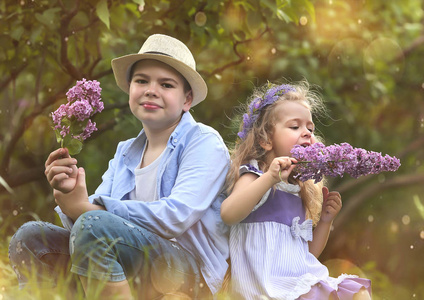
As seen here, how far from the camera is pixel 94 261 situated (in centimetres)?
229

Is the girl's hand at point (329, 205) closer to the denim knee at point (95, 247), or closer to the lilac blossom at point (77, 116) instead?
the denim knee at point (95, 247)

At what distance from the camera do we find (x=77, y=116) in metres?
2.44

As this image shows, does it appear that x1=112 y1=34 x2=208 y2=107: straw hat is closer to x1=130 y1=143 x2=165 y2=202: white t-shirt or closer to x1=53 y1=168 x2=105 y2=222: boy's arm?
x1=130 y1=143 x2=165 y2=202: white t-shirt

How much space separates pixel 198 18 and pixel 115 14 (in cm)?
53

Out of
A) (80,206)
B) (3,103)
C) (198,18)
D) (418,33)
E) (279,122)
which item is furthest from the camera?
(418,33)

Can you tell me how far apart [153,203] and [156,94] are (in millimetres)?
479

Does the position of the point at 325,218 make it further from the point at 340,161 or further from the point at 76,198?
the point at 76,198

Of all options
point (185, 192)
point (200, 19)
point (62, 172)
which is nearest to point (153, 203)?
point (185, 192)

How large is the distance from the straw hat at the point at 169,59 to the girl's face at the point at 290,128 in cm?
38

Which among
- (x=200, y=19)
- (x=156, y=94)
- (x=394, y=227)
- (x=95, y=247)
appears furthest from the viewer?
(x=394, y=227)

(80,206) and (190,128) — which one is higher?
(190,128)

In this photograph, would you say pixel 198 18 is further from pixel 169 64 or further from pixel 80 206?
pixel 80 206

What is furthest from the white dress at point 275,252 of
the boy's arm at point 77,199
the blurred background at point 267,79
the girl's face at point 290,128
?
the blurred background at point 267,79

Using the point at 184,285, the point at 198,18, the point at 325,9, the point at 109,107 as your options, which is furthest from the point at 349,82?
the point at 184,285
